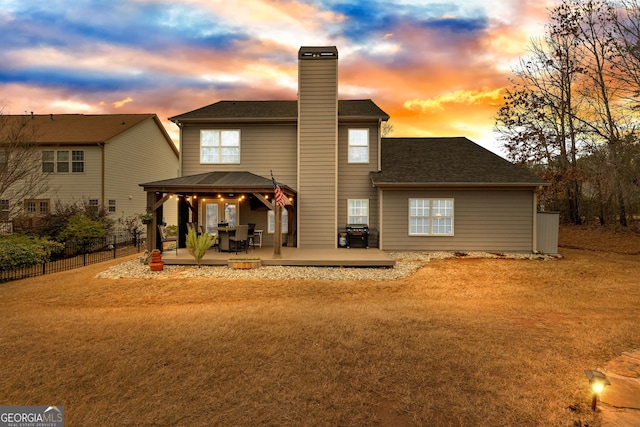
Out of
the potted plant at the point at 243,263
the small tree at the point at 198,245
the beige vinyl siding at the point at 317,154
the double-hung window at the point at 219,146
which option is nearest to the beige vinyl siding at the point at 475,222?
the beige vinyl siding at the point at 317,154

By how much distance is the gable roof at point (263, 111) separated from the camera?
539 inches

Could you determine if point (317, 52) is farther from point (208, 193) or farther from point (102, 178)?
point (102, 178)

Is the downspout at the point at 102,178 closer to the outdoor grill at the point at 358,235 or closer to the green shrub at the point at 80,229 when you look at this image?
the green shrub at the point at 80,229

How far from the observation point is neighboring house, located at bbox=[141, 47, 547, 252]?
44.4 feet

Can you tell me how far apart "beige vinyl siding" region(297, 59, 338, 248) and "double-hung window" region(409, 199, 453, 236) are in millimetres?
3419

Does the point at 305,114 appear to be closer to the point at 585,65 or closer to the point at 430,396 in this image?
the point at 430,396

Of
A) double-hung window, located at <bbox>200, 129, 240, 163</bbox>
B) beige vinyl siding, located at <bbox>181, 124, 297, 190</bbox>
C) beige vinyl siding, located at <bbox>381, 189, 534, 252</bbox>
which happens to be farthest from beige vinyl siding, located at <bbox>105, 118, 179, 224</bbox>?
beige vinyl siding, located at <bbox>381, 189, 534, 252</bbox>

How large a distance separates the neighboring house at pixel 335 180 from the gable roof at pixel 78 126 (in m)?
7.98

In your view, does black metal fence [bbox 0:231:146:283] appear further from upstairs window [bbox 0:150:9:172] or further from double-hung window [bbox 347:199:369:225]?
double-hung window [bbox 347:199:369:225]

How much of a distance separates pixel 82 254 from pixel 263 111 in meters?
10.3

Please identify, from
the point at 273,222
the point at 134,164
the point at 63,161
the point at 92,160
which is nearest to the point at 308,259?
the point at 273,222

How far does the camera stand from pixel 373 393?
3367 millimetres

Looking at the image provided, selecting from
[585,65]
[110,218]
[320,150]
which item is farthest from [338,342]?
[585,65]

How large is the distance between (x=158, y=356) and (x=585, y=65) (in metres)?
26.9
